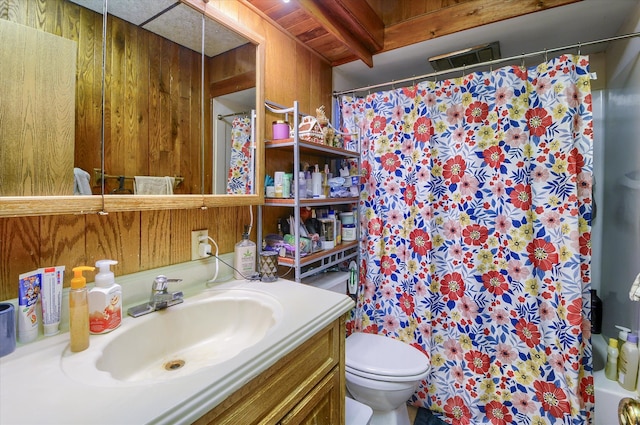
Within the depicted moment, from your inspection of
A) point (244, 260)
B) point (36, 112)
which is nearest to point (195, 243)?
point (244, 260)

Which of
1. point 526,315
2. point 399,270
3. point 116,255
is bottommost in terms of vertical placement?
point 526,315

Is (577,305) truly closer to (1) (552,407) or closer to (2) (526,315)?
(2) (526,315)

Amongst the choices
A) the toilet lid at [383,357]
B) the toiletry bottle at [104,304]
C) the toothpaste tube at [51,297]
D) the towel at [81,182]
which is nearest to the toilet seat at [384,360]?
the toilet lid at [383,357]

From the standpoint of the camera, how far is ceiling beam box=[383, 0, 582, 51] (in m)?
1.36

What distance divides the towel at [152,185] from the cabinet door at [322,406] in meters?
0.77

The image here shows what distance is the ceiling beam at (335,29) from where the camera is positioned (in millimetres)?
1317

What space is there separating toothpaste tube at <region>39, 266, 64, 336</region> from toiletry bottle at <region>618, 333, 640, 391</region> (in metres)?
2.17

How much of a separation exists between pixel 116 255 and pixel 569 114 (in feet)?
6.51

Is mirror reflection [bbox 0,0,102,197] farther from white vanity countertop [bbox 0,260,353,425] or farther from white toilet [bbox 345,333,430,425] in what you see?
white toilet [bbox 345,333,430,425]

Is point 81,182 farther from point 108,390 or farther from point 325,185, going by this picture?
point 325,185

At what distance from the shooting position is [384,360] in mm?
1403

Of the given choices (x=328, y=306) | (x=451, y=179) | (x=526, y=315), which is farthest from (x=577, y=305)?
(x=328, y=306)

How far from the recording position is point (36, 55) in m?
0.70

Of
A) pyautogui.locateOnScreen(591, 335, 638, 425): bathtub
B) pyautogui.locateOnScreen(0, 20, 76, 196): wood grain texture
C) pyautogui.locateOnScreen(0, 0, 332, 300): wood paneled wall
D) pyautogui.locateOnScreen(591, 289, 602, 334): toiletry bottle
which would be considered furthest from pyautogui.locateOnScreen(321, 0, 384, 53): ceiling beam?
pyautogui.locateOnScreen(591, 335, 638, 425): bathtub
